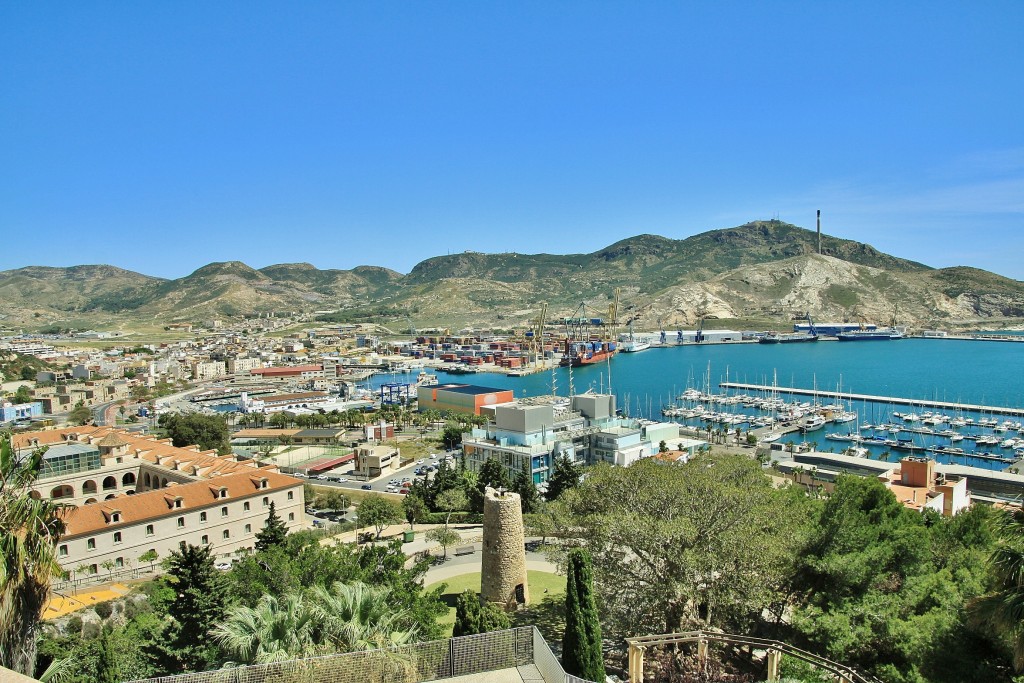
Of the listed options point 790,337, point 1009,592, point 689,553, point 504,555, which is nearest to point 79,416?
point 504,555

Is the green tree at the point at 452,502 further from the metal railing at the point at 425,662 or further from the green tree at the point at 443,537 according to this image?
the metal railing at the point at 425,662

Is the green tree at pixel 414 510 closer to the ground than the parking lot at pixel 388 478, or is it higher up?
higher up

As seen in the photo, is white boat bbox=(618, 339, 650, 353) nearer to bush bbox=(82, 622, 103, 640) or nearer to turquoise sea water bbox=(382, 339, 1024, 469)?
turquoise sea water bbox=(382, 339, 1024, 469)

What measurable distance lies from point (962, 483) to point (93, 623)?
58.7 ft

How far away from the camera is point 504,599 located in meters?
8.98

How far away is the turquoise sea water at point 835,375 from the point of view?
3981cm

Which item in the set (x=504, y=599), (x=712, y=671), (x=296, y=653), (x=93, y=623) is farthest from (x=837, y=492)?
(x=93, y=623)

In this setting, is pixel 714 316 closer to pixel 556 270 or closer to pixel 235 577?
pixel 556 270

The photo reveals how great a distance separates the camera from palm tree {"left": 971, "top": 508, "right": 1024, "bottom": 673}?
3786mm

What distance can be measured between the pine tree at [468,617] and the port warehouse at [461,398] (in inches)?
1209

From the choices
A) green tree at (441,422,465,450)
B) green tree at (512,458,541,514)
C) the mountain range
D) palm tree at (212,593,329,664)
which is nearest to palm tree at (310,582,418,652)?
palm tree at (212,593,329,664)

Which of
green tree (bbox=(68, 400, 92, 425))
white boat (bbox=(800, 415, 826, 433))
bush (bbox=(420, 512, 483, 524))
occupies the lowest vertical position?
white boat (bbox=(800, 415, 826, 433))

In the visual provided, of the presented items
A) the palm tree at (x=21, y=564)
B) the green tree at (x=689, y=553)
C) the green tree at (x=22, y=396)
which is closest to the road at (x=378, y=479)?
the green tree at (x=689, y=553)

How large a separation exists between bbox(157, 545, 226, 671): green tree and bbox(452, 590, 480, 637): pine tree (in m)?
2.58
